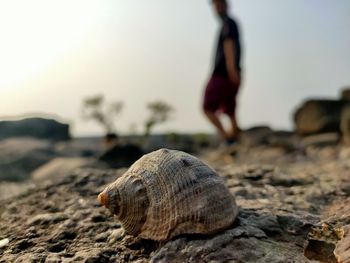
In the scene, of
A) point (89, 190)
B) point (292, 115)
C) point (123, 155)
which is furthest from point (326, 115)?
point (89, 190)

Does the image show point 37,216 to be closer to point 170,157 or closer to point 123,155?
point 170,157

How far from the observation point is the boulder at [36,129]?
15.2 metres

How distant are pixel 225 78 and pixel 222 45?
0.55 m

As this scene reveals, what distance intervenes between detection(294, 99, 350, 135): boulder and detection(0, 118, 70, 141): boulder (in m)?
10.3

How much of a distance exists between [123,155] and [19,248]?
290 inches

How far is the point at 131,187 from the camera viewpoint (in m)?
3.25

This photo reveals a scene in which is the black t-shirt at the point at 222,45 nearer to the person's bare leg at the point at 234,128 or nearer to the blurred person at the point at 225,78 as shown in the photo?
the blurred person at the point at 225,78

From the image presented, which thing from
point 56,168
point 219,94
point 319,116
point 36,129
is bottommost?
point 56,168

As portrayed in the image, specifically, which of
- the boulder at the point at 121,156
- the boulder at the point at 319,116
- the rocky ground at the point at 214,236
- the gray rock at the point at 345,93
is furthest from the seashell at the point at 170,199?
the gray rock at the point at 345,93

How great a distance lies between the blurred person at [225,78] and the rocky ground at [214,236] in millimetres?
3330

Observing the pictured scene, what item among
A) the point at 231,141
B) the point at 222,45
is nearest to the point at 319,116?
the point at 231,141

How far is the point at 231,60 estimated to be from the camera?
323 inches

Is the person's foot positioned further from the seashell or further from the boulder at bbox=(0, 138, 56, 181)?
the seashell

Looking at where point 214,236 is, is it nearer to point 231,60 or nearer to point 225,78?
point 231,60
